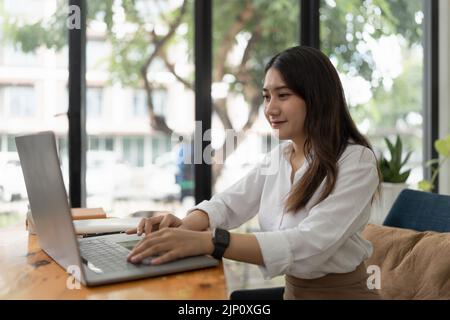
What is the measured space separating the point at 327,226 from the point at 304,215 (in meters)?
0.16

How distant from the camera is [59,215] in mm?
929

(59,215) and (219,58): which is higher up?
(219,58)

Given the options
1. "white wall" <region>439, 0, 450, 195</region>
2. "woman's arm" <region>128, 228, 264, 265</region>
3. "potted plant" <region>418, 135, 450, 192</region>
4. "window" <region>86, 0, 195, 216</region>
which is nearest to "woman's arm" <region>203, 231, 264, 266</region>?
"woman's arm" <region>128, 228, 264, 265</region>

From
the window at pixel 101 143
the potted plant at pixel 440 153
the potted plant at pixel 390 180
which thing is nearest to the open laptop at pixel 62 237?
the window at pixel 101 143

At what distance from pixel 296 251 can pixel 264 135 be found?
191cm

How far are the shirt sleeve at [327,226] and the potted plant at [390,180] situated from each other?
4.58 feet

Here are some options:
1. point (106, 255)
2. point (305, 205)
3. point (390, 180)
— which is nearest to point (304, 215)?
point (305, 205)

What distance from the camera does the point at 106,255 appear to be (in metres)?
1.08

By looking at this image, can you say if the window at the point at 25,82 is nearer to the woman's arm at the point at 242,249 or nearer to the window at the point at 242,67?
the window at the point at 242,67

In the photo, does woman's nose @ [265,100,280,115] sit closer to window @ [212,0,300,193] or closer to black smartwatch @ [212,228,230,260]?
black smartwatch @ [212,228,230,260]

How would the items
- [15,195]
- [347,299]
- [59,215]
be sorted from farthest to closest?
[15,195] < [347,299] < [59,215]

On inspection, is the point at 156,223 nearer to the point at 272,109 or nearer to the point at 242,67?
the point at 272,109

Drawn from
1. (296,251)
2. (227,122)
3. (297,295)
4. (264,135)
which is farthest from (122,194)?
(296,251)

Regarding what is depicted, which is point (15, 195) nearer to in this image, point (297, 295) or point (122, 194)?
point (122, 194)
